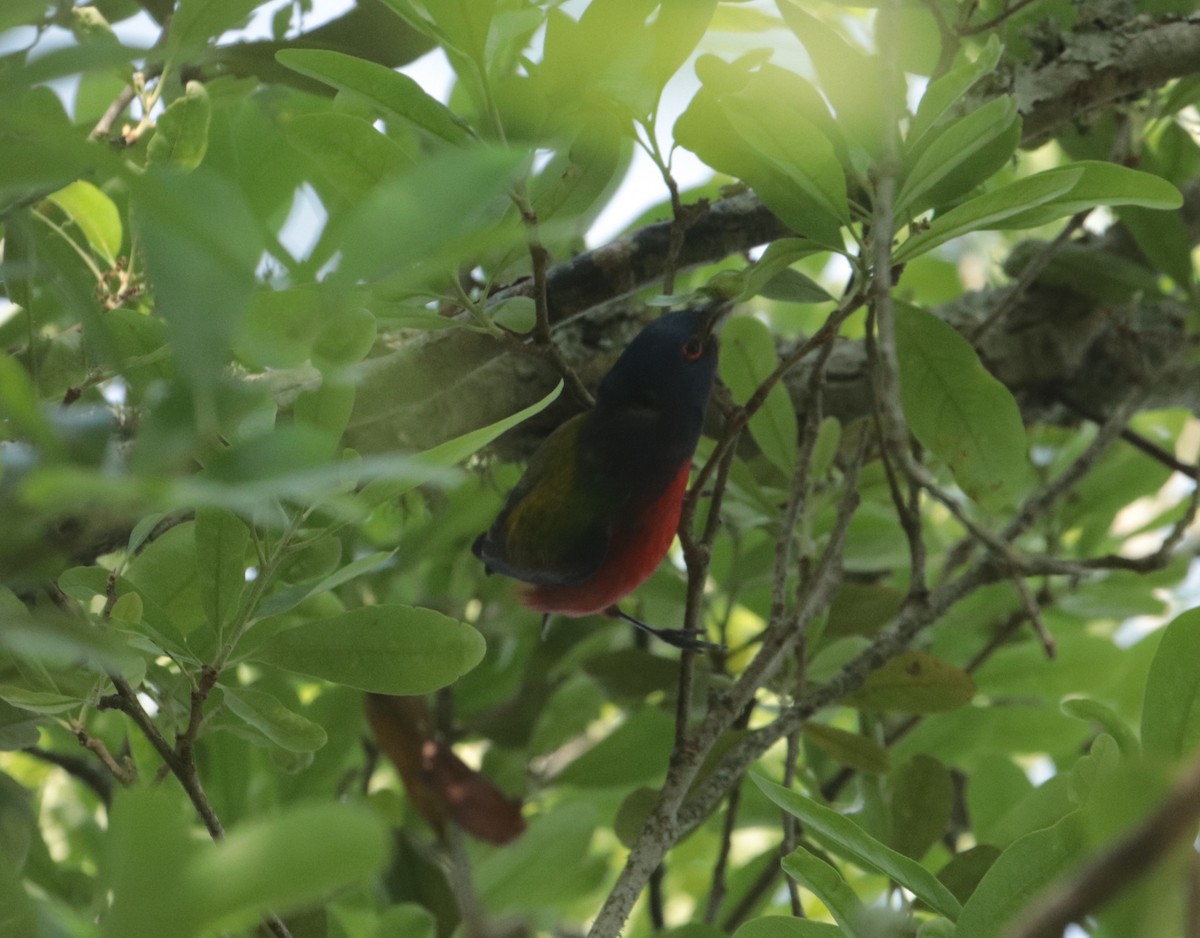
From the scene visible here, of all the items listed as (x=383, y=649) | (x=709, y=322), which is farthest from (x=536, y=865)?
(x=709, y=322)

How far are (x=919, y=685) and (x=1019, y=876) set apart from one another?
25.9 inches

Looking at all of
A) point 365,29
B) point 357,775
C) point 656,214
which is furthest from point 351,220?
point 357,775

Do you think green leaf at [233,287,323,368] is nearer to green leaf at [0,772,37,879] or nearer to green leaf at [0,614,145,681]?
green leaf at [0,614,145,681]

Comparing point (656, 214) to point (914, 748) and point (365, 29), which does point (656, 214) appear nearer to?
point (365, 29)

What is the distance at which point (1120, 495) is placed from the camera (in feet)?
6.81

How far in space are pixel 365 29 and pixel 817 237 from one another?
753mm

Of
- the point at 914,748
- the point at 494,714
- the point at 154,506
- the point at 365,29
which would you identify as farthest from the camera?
the point at 494,714

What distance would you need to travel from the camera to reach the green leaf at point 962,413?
4.26 feet

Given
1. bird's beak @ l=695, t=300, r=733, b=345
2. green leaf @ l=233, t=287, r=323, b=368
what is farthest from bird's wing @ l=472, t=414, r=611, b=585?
green leaf @ l=233, t=287, r=323, b=368

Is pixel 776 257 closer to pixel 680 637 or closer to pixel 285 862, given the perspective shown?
pixel 680 637

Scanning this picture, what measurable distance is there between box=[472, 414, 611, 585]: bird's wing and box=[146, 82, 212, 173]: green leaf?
0.64 m

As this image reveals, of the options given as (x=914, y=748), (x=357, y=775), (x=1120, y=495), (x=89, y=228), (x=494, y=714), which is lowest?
(x=357, y=775)

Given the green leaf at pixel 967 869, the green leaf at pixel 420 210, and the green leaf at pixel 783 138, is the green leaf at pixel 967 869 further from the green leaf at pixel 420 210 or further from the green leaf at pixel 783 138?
the green leaf at pixel 420 210

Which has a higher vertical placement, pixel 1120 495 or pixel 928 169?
pixel 928 169
